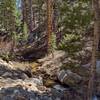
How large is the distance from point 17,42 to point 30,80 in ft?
55.8

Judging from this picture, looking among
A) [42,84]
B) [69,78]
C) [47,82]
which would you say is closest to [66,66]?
[69,78]

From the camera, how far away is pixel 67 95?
16281 mm

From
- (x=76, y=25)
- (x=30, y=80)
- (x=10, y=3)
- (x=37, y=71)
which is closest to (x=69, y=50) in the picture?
(x=76, y=25)

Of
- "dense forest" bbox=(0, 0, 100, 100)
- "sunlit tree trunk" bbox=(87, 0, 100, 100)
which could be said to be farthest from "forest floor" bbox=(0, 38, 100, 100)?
"sunlit tree trunk" bbox=(87, 0, 100, 100)

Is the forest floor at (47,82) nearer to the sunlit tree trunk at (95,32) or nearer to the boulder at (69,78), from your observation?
the boulder at (69,78)

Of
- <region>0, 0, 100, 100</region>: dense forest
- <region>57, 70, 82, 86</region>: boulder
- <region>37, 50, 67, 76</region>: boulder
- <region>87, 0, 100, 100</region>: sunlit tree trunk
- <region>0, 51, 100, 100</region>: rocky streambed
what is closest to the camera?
<region>87, 0, 100, 100</region>: sunlit tree trunk

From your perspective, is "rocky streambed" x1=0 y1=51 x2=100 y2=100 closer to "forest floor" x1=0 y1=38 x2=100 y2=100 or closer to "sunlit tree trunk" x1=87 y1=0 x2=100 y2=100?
"forest floor" x1=0 y1=38 x2=100 y2=100

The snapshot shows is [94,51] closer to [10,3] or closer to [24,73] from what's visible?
[24,73]

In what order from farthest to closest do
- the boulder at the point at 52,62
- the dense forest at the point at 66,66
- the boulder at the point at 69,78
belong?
the boulder at the point at 52,62 → the boulder at the point at 69,78 → the dense forest at the point at 66,66

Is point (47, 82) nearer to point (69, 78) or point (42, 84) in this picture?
point (42, 84)

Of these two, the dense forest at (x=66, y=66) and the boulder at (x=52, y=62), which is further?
the boulder at (x=52, y=62)

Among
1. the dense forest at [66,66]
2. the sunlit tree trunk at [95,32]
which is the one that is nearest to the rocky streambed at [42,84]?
the dense forest at [66,66]

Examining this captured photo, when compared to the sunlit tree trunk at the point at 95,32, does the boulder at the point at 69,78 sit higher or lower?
lower

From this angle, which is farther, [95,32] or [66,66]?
[66,66]
